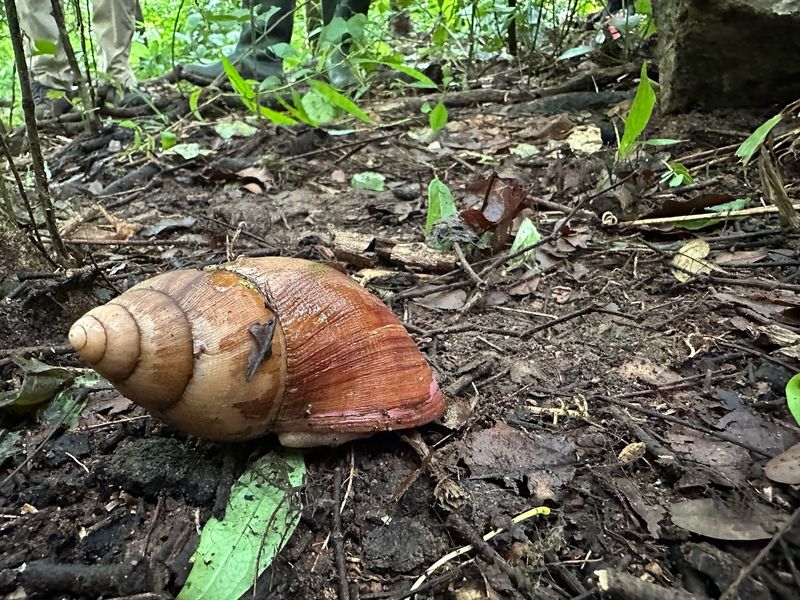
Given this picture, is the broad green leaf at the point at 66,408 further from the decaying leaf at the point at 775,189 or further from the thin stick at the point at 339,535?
the decaying leaf at the point at 775,189

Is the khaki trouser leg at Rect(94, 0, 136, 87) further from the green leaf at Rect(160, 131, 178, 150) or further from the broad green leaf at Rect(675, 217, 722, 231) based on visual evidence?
the broad green leaf at Rect(675, 217, 722, 231)

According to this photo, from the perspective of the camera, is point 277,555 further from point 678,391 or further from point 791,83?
point 791,83

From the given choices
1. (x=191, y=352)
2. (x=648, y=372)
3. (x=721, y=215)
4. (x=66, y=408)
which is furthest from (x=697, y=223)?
(x=66, y=408)

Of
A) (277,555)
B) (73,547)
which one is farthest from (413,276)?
(73,547)

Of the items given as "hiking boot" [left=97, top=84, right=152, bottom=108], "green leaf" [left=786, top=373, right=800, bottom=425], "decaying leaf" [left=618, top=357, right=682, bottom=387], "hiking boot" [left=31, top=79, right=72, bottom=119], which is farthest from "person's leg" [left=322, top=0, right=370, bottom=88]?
"green leaf" [left=786, top=373, right=800, bottom=425]

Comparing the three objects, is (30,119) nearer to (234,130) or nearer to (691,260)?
(234,130)

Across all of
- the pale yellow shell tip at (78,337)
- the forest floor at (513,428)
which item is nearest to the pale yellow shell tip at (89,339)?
the pale yellow shell tip at (78,337)
